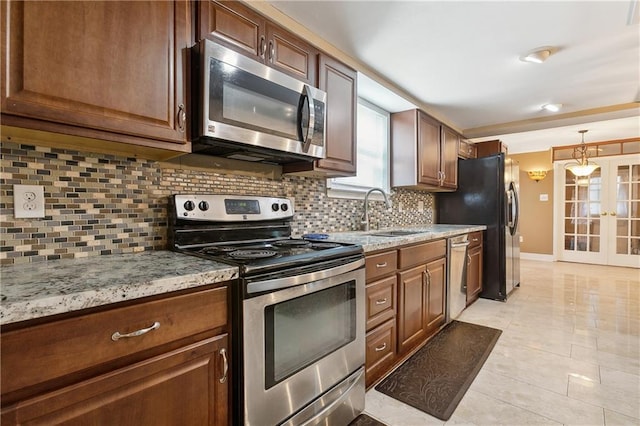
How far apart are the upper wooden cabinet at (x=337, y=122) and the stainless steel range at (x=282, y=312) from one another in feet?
1.31

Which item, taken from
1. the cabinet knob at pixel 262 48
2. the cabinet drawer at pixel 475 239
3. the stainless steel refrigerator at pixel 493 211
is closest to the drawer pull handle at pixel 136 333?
the cabinet knob at pixel 262 48

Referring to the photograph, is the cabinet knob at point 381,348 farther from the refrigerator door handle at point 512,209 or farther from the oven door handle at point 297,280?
the refrigerator door handle at point 512,209

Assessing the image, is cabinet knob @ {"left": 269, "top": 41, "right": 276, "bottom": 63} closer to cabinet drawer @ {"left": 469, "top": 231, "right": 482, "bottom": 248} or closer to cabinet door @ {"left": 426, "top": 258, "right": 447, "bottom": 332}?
cabinet door @ {"left": 426, "top": 258, "right": 447, "bottom": 332}

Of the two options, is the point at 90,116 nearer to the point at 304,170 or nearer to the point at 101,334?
the point at 101,334

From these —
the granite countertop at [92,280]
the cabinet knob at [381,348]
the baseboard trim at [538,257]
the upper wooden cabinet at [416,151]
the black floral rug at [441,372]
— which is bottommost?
the black floral rug at [441,372]

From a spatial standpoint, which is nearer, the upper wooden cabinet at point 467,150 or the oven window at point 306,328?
the oven window at point 306,328

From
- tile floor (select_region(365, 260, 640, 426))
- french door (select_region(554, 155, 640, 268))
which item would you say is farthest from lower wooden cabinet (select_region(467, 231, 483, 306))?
french door (select_region(554, 155, 640, 268))

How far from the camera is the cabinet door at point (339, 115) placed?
6.39ft

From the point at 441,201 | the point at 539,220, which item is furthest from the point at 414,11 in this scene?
the point at 539,220

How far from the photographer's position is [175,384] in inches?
36.4

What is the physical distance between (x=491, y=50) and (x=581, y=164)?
479 cm

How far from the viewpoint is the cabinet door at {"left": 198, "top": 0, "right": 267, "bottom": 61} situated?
A: 4.42ft

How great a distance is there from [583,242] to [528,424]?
19.6 feet

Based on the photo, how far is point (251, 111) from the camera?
1.46m
